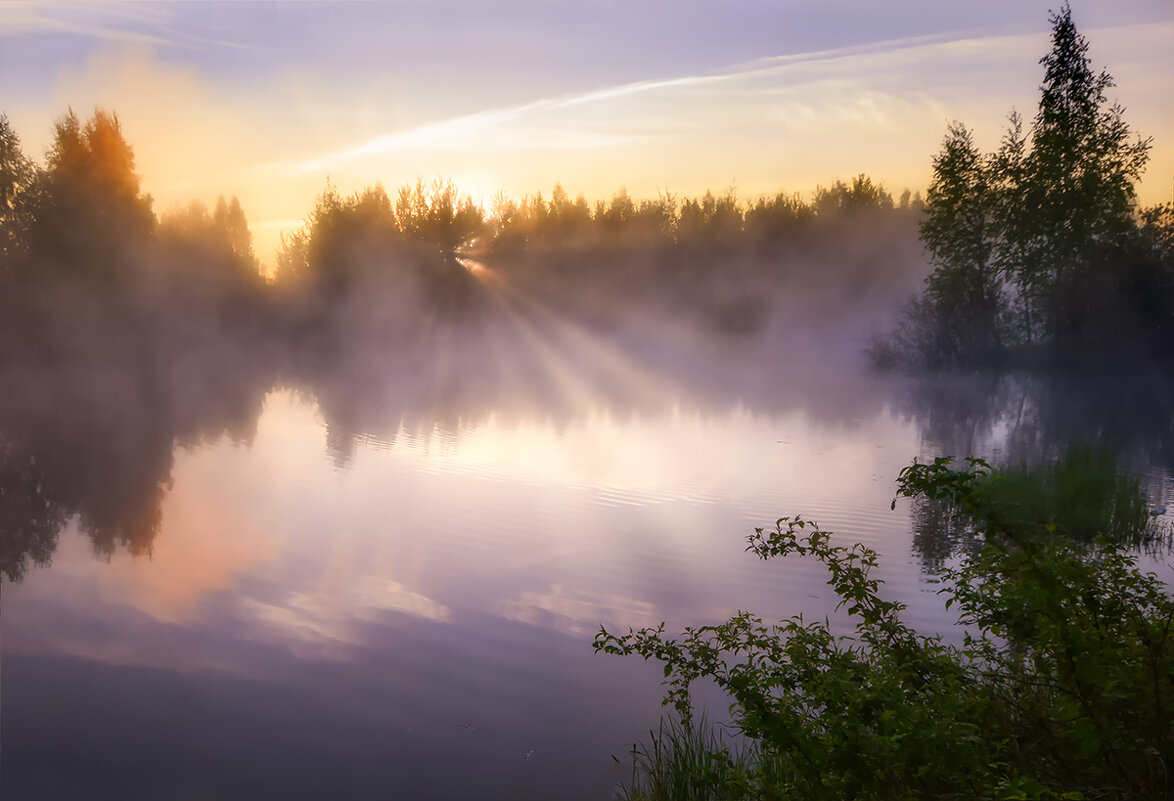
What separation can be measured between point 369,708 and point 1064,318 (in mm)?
40125

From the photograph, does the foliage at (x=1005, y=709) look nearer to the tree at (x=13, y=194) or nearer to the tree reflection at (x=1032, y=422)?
the tree reflection at (x=1032, y=422)

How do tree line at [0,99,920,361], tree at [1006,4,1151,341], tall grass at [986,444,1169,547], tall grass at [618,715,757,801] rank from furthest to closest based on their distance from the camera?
tree line at [0,99,920,361], tree at [1006,4,1151,341], tall grass at [986,444,1169,547], tall grass at [618,715,757,801]

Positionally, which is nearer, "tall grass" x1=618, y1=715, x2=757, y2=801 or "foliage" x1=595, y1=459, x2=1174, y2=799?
"foliage" x1=595, y1=459, x2=1174, y2=799

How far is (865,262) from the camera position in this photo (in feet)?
259

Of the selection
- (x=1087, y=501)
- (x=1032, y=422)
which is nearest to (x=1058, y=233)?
(x=1032, y=422)

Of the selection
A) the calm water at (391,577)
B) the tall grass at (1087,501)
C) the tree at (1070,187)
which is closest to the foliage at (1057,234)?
the tree at (1070,187)

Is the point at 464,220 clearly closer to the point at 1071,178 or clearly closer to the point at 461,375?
the point at 461,375

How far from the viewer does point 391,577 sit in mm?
10492

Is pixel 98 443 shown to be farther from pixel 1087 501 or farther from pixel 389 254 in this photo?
pixel 389 254

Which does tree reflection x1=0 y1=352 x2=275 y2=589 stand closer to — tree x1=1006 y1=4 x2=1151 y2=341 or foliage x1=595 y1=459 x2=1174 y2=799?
foliage x1=595 y1=459 x2=1174 y2=799

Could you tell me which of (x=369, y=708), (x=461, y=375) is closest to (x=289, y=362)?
(x=461, y=375)

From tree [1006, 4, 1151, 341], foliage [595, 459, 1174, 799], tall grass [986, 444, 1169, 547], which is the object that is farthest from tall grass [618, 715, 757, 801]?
tree [1006, 4, 1151, 341]

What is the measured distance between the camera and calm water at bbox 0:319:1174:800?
6324 mm

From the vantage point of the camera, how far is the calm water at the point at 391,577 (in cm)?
632
